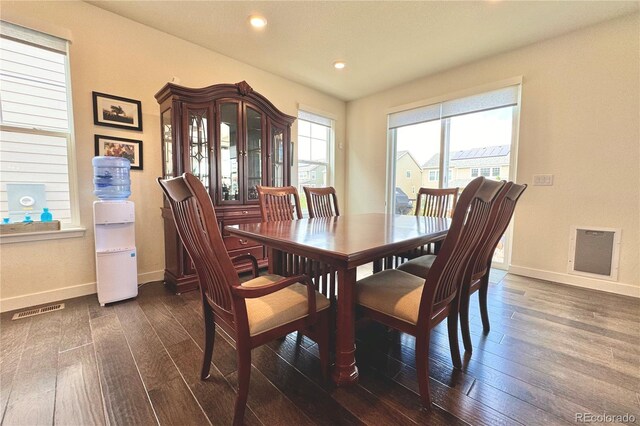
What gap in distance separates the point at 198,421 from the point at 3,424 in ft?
2.64

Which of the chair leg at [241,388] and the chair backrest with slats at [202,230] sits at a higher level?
the chair backrest with slats at [202,230]

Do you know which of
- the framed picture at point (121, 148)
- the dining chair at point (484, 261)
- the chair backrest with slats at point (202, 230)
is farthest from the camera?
the framed picture at point (121, 148)

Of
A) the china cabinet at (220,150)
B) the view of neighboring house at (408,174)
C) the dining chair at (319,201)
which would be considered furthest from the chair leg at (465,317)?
the view of neighboring house at (408,174)

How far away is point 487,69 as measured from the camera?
127 inches

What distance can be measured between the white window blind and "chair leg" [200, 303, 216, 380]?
12.1 feet

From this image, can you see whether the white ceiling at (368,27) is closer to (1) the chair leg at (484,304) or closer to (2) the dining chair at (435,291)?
(2) the dining chair at (435,291)

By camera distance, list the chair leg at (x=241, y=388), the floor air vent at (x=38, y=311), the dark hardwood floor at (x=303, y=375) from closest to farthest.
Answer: the chair leg at (x=241, y=388) → the dark hardwood floor at (x=303, y=375) → the floor air vent at (x=38, y=311)

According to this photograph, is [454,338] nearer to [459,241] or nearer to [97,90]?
[459,241]

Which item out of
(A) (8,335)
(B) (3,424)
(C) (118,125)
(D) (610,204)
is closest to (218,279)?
A: (B) (3,424)

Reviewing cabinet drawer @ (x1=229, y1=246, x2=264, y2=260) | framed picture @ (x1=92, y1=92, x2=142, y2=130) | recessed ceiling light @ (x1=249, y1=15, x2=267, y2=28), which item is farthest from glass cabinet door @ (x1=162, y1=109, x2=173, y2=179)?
recessed ceiling light @ (x1=249, y1=15, x2=267, y2=28)

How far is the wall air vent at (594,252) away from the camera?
2.58 meters

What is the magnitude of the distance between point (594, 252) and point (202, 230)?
365cm

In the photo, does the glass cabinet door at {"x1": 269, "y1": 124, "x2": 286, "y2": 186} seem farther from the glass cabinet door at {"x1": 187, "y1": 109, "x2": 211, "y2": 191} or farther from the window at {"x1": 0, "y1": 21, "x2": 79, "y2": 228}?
the window at {"x1": 0, "y1": 21, "x2": 79, "y2": 228}

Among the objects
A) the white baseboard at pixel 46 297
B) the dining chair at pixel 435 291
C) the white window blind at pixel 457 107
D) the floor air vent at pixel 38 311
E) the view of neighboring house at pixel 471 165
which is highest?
the white window blind at pixel 457 107
